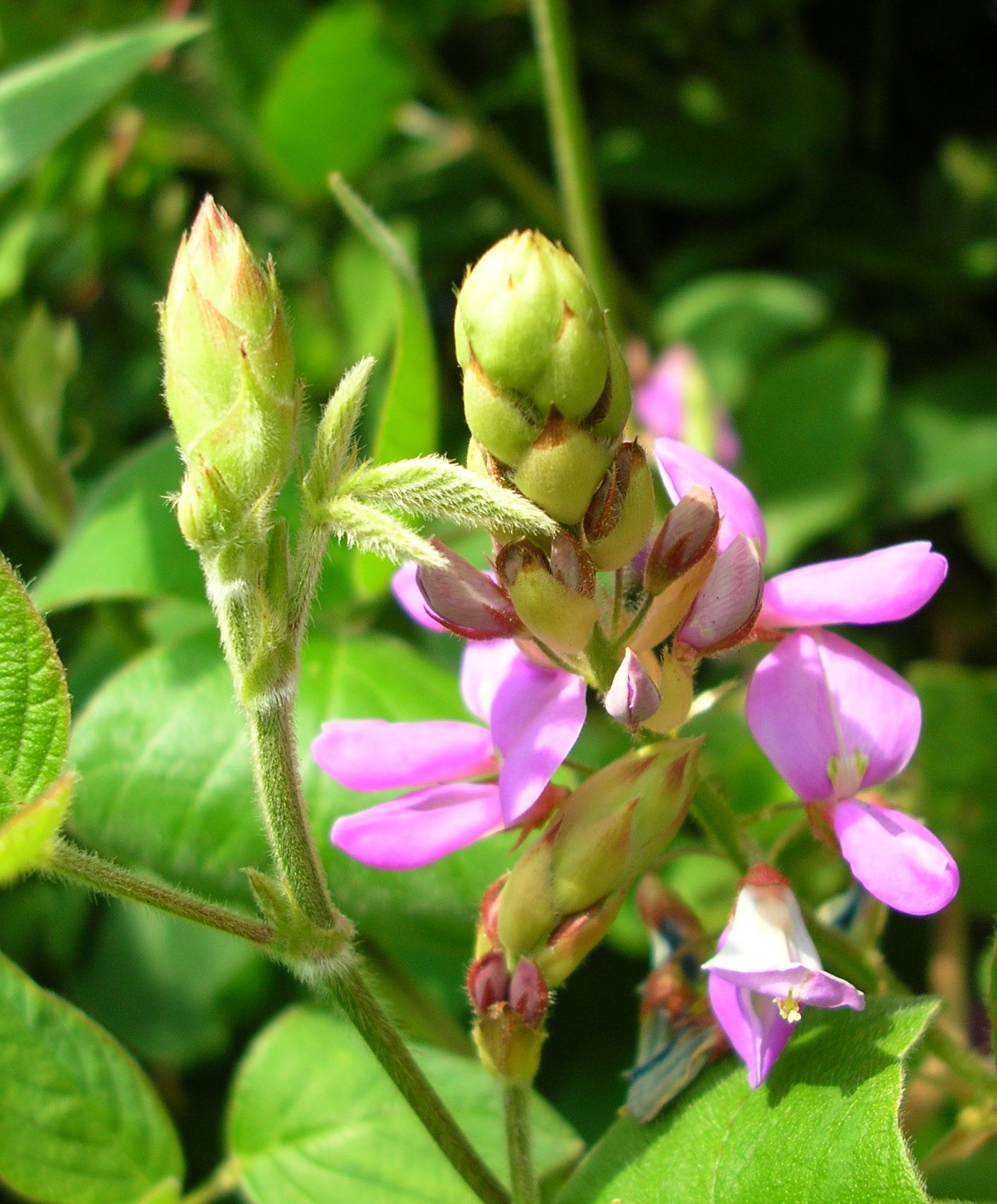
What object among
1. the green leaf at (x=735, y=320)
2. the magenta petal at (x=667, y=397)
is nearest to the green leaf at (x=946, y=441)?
the green leaf at (x=735, y=320)

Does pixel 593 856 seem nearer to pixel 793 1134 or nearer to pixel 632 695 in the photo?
pixel 632 695

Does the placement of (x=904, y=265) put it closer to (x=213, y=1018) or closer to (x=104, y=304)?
(x=104, y=304)

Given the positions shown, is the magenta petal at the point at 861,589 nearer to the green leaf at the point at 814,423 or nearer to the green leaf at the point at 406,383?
the green leaf at the point at 406,383

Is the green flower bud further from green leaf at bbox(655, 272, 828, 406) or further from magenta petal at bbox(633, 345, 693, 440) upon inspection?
green leaf at bbox(655, 272, 828, 406)

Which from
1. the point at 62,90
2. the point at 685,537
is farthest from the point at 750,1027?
the point at 62,90

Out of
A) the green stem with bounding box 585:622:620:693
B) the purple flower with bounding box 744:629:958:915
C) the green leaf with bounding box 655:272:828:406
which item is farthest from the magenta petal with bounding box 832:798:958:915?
the green leaf with bounding box 655:272:828:406
